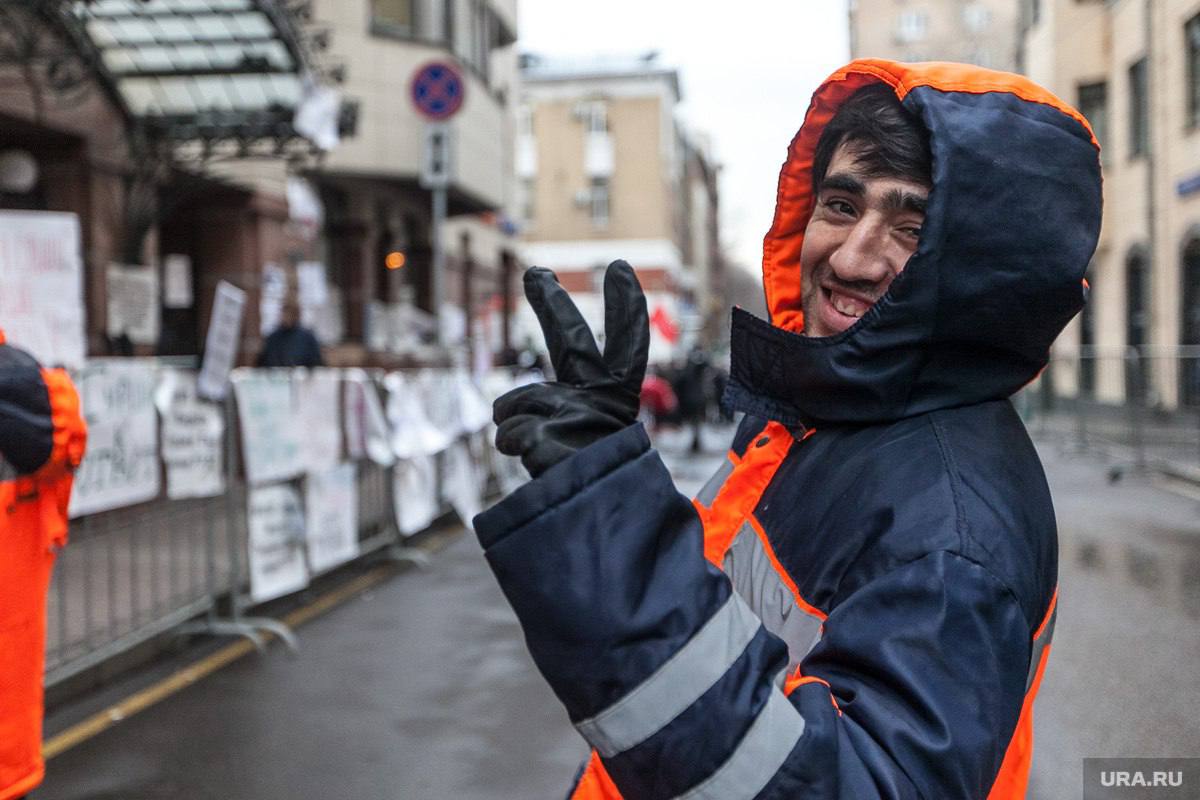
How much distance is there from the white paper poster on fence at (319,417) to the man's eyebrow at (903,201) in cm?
607

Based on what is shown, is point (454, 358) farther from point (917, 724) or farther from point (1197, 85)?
point (917, 724)

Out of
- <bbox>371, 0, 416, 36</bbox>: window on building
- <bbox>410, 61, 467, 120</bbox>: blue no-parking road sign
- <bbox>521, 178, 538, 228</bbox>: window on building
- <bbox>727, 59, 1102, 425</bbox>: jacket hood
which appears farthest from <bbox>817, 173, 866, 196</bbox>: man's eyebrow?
<bbox>521, 178, 538, 228</bbox>: window on building

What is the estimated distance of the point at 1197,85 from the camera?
20.4 m

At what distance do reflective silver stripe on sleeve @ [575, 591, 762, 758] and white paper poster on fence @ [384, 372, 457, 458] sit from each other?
7.90 metres

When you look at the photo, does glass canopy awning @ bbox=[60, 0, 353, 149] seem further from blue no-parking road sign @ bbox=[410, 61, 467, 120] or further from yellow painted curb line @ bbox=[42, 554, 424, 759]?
yellow painted curb line @ bbox=[42, 554, 424, 759]

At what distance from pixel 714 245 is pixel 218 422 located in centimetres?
10945

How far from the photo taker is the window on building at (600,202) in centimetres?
5819

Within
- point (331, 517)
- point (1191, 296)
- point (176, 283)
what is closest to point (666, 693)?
point (331, 517)

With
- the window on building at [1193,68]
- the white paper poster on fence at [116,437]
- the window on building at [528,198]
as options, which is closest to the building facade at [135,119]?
the white paper poster on fence at [116,437]

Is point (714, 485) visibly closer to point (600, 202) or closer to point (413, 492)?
point (413, 492)

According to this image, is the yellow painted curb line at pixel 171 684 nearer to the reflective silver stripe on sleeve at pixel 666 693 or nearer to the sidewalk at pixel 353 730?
the sidewalk at pixel 353 730

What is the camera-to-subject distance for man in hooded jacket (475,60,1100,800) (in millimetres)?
1074

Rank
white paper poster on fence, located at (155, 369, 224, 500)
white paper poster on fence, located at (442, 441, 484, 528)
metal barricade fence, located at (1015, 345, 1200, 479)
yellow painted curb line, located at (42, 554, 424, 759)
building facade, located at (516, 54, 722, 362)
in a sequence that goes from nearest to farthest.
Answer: yellow painted curb line, located at (42, 554, 424, 759), white paper poster on fence, located at (155, 369, 224, 500), white paper poster on fence, located at (442, 441, 484, 528), metal barricade fence, located at (1015, 345, 1200, 479), building facade, located at (516, 54, 722, 362)

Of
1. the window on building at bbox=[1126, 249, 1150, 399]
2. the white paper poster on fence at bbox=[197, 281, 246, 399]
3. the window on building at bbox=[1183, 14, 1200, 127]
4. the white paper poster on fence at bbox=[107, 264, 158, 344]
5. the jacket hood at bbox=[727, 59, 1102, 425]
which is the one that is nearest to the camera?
the jacket hood at bbox=[727, 59, 1102, 425]
